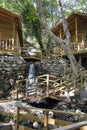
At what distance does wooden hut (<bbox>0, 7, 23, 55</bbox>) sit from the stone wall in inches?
25.4

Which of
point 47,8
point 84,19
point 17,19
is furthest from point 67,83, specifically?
point 47,8

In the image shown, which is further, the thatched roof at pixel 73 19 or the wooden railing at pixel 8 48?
the thatched roof at pixel 73 19

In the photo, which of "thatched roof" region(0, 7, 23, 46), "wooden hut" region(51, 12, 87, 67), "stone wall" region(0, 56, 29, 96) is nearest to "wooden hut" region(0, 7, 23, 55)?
"thatched roof" region(0, 7, 23, 46)

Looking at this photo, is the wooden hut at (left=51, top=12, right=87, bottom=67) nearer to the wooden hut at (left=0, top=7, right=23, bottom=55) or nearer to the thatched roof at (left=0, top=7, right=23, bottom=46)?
the wooden hut at (left=0, top=7, right=23, bottom=55)

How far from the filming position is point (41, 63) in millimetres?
19734

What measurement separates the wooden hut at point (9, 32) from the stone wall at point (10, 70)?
0.65 m

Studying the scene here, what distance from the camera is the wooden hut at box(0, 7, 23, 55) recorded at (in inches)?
715

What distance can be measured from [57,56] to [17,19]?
5.29m

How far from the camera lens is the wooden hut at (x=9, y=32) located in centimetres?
1817

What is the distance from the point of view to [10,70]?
56.9ft

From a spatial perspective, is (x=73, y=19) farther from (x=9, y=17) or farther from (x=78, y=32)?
(x=9, y=17)

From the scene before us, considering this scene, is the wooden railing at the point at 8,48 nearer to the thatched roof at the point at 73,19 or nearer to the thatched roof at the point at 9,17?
the thatched roof at the point at 9,17

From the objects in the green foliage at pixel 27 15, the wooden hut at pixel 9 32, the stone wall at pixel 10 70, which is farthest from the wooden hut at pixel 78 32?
the stone wall at pixel 10 70

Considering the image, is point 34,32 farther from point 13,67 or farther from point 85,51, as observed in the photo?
point 13,67
